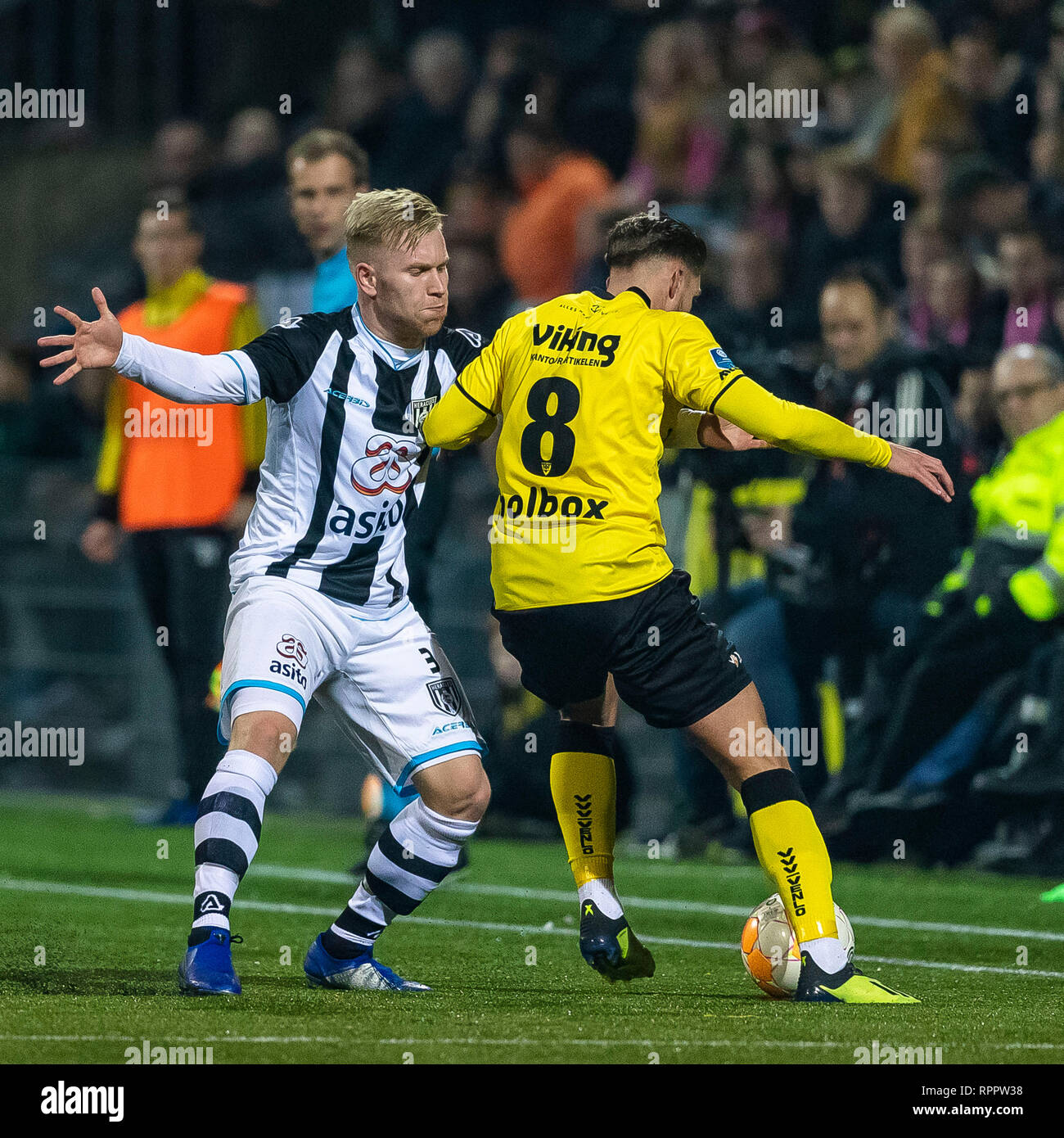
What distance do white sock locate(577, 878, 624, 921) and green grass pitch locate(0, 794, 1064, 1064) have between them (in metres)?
0.20

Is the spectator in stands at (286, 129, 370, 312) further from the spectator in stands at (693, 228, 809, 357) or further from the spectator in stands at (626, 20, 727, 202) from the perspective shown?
the spectator in stands at (626, 20, 727, 202)

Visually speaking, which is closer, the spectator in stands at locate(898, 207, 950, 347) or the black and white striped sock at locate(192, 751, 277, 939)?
the black and white striped sock at locate(192, 751, 277, 939)

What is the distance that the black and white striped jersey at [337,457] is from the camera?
17.1 ft

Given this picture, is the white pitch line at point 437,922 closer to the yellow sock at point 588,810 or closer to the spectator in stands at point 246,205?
the yellow sock at point 588,810

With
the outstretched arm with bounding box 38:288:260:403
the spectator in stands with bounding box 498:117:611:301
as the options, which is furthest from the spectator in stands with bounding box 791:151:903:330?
the outstretched arm with bounding box 38:288:260:403

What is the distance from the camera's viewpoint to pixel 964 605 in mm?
8383

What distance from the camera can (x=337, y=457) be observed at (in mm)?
5223

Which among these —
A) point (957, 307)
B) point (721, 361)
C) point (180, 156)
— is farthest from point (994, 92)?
point (721, 361)

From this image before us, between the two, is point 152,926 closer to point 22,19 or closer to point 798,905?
point 798,905

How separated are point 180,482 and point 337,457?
4.32 metres

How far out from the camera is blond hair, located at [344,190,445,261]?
17.1 feet

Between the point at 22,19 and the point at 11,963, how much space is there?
41.3 feet

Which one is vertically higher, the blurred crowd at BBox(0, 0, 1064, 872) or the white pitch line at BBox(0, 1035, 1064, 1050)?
the blurred crowd at BBox(0, 0, 1064, 872)

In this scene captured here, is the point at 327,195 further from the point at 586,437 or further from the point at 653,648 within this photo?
the point at 653,648
